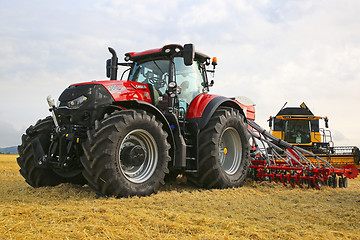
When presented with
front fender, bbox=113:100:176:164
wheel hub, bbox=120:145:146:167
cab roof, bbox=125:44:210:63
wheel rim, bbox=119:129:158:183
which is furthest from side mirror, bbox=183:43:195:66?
wheel hub, bbox=120:145:146:167

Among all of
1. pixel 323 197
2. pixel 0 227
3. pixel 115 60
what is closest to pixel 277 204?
pixel 323 197

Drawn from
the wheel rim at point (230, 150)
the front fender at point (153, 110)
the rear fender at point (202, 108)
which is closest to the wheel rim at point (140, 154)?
the front fender at point (153, 110)

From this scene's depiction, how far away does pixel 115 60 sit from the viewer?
6969mm

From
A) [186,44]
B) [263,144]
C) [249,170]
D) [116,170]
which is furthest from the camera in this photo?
[263,144]

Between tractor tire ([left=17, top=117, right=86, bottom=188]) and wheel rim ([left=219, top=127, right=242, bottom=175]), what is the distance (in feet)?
9.38

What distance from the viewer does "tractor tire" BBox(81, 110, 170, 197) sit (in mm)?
4480

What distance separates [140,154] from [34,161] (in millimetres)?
1750

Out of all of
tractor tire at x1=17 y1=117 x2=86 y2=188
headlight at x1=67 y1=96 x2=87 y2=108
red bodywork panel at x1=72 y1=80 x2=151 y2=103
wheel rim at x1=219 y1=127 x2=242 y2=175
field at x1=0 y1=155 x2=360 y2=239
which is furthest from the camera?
wheel rim at x1=219 y1=127 x2=242 y2=175

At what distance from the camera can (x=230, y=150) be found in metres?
7.14

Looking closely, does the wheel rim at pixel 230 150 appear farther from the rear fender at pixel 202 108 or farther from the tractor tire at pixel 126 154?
the tractor tire at pixel 126 154

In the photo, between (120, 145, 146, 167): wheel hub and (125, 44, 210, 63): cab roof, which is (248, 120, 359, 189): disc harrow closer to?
(125, 44, 210, 63): cab roof

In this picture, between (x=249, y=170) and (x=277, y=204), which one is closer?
(x=277, y=204)

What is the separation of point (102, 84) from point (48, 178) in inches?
76.2

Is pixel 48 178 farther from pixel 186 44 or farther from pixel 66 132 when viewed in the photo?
pixel 186 44
